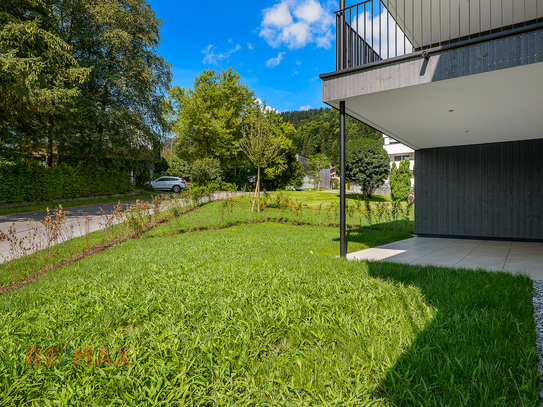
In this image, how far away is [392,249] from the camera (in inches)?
231

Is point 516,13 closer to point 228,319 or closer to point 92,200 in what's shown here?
point 228,319

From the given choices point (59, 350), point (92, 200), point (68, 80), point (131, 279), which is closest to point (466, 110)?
point (131, 279)

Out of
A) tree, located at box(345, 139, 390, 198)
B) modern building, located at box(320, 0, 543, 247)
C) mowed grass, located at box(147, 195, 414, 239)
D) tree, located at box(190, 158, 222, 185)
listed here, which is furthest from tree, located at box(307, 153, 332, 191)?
modern building, located at box(320, 0, 543, 247)

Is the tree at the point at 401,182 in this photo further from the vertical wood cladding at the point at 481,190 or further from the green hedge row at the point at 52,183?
the green hedge row at the point at 52,183

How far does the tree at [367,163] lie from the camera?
22.2 meters

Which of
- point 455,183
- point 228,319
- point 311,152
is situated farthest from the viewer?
point 311,152

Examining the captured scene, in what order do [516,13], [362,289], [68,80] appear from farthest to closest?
[68,80] → [516,13] → [362,289]

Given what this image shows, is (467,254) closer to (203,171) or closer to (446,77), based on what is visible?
(446,77)

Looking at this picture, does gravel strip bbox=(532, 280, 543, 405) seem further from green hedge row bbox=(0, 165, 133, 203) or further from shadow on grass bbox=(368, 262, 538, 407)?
green hedge row bbox=(0, 165, 133, 203)

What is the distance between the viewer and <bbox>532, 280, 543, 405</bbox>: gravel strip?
1.76 meters

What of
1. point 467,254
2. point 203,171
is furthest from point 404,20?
Answer: point 203,171

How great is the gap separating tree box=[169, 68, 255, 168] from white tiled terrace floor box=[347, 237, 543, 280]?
1963 centimetres

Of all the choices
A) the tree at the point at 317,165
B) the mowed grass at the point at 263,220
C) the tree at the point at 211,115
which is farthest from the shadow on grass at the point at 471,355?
the tree at the point at 317,165

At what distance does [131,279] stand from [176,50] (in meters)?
24.9
